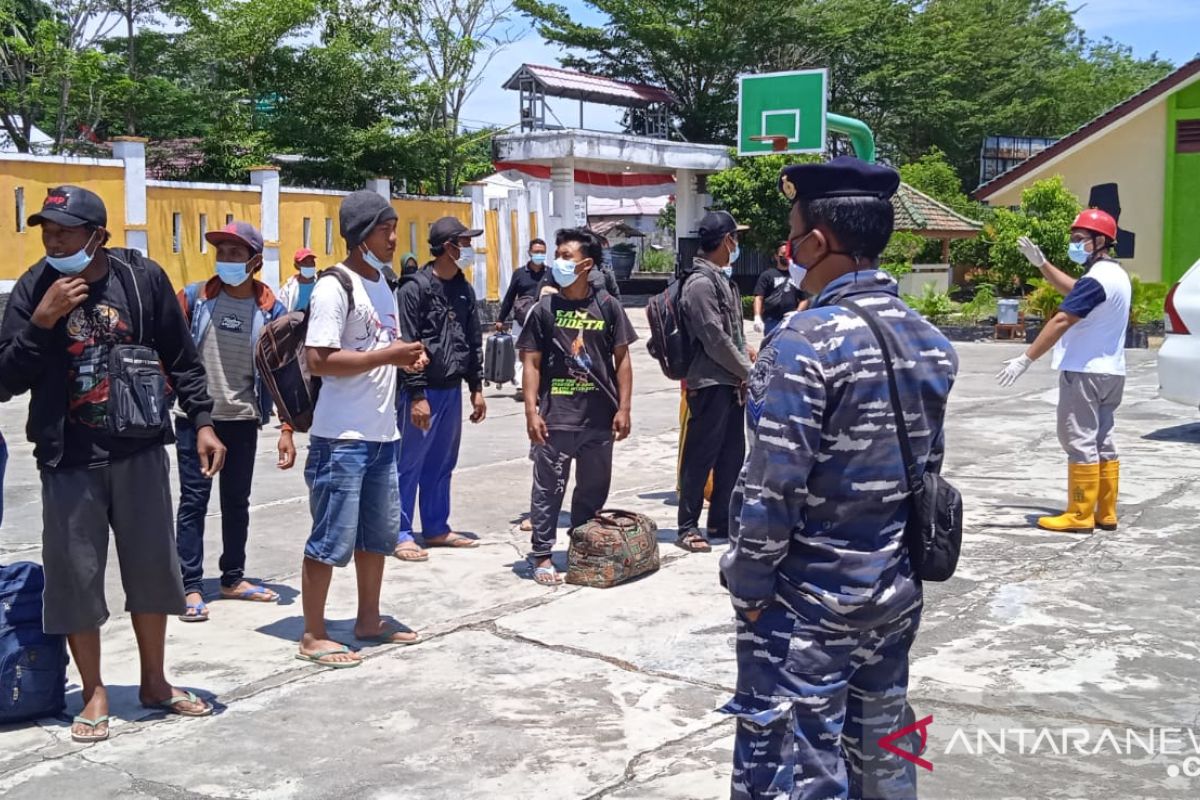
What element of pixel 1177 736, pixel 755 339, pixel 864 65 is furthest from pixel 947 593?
pixel 864 65

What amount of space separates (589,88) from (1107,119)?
47.2ft

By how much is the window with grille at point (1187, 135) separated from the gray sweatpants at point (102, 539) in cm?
2623

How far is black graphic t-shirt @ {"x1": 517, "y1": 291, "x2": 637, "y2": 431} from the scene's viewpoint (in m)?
6.61

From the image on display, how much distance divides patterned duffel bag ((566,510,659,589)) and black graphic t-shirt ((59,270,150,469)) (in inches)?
107

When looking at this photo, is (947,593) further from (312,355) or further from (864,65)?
(864,65)

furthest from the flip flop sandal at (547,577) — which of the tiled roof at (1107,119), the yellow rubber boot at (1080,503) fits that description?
the tiled roof at (1107,119)

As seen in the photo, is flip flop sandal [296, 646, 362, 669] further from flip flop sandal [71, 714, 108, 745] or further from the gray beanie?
the gray beanie

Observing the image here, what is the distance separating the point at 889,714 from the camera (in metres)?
3.04

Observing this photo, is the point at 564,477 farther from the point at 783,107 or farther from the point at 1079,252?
the point at 783,107

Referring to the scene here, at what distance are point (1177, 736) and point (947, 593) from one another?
194cm

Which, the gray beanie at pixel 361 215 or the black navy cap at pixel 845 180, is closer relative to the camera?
the black navy cap at pixel 845 180

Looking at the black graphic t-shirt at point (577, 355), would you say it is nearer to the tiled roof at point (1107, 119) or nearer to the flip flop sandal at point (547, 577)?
the flip flop sandal at point (547, 577)

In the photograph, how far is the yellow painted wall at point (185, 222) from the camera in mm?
17453

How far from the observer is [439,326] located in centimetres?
732
